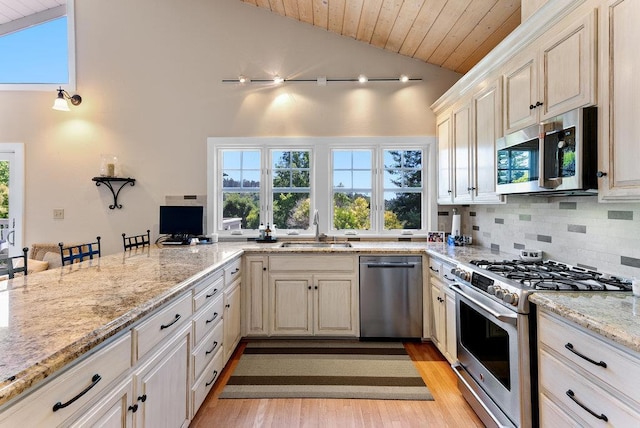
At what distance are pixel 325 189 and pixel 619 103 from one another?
266 cm

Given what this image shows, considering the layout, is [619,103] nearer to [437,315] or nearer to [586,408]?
[586,408]

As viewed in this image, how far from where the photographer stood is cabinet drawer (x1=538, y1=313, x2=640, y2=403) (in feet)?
3.50

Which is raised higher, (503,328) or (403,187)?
(403,187)

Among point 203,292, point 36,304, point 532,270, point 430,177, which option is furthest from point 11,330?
point 430,177

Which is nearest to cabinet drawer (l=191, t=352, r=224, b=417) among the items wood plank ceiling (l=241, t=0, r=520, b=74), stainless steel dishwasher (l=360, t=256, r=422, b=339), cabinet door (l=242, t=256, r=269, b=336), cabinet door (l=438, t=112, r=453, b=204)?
cabinet door (l=242, t=256, r=269, b=336)

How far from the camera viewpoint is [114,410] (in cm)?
116

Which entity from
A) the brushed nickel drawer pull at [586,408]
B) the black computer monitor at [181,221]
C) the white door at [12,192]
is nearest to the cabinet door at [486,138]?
the brushed nickel drawer pull at [586,408]

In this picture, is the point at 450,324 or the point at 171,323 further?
the point at 450,324

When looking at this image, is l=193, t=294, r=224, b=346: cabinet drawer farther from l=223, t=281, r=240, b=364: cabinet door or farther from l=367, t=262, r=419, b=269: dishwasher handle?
l=367, t=262, r=419, b=269: dishwasher handle

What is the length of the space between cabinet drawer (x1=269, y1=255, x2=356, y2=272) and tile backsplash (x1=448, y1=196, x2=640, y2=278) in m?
1.35

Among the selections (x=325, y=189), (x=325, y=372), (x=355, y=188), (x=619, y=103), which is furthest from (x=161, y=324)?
(x=355, y=188)

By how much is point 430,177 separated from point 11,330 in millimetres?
3548

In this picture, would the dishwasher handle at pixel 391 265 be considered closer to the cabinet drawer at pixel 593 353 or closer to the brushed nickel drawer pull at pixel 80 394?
the cabinet drawer at pixel 593 353

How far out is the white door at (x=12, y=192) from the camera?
3.73 meters
